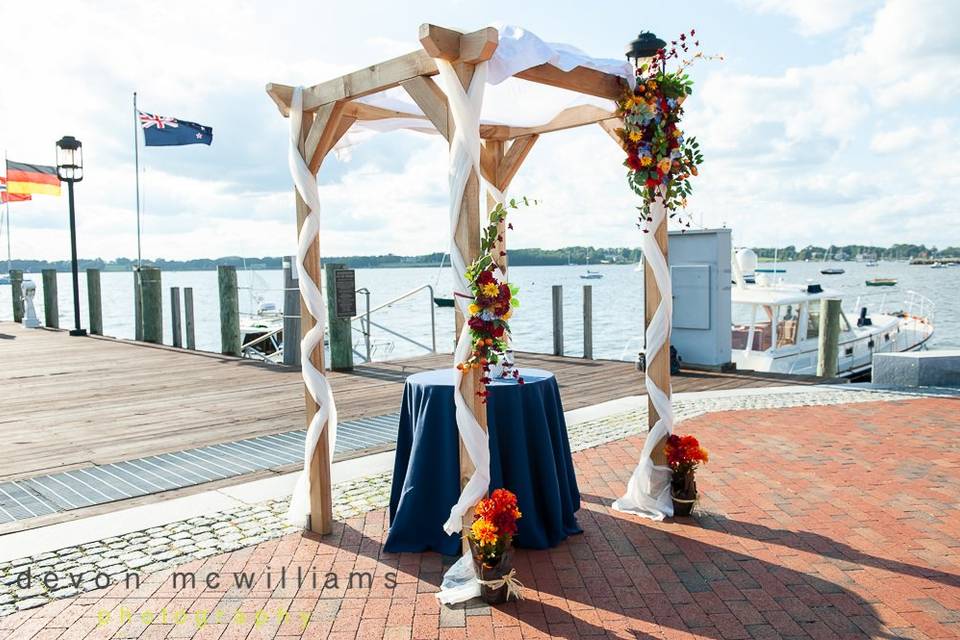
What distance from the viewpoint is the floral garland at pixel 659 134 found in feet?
13.8

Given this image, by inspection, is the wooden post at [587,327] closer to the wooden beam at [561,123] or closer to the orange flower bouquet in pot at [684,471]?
the wooden beam at [561,123]

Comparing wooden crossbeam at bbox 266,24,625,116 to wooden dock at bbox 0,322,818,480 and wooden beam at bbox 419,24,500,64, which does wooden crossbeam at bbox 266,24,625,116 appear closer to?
wooden beam at bbox 419,24,500,64

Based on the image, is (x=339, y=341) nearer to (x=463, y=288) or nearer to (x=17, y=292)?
(x=463, y=288)

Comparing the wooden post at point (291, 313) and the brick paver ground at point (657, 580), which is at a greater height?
the wooden post at point (291, 313)

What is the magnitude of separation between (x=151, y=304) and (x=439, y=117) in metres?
11.9

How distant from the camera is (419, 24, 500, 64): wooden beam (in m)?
3.19

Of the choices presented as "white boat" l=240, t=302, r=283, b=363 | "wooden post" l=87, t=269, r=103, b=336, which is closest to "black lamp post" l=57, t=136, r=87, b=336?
"wooden post" l=87, t=269, r=103, b=336

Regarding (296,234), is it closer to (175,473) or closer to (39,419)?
(175,473)

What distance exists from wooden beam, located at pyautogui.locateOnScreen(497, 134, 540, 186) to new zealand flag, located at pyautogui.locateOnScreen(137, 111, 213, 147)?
1129 cm

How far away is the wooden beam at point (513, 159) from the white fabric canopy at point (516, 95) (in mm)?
228

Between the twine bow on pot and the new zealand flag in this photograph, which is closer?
the twine bow on pot

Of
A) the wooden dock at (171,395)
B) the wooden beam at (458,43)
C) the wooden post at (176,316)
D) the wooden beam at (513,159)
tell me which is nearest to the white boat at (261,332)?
the wooden post at (176,316)

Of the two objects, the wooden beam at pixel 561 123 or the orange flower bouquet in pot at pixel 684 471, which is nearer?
the orange flower bouquet in pot at pixel 684 471

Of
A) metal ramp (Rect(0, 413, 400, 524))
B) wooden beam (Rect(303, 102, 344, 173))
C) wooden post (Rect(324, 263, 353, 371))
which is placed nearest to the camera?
wooden beam (Rect(303, 102, 344, 173))
